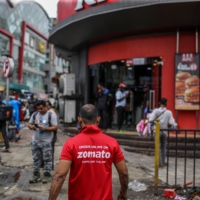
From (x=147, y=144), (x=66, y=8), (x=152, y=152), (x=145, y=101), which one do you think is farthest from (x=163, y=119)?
(x=66, y=8)

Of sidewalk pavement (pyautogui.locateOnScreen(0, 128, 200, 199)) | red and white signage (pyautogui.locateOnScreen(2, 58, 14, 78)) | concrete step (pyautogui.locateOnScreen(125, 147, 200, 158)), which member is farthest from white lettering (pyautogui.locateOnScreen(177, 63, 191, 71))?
red and white signage (pyautogui.locateOnScreen(2, 58, 14, 78))

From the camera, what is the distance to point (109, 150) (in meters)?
2.96

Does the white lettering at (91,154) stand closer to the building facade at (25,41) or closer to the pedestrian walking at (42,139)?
the pedestrian walking at (42,139)

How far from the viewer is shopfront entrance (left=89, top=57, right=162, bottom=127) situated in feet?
39.9

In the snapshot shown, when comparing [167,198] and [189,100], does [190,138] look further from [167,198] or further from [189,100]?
[167,198]

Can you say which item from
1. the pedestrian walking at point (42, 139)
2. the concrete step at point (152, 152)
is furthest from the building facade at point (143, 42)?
the pedestrian walking at point (42, 139)

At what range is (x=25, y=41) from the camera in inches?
2253

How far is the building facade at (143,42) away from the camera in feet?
34.4

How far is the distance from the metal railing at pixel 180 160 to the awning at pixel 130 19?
407 cm

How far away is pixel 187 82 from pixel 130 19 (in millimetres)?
3165

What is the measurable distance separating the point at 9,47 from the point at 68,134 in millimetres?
40284

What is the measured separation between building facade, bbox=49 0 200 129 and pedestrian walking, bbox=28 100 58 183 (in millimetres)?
5590

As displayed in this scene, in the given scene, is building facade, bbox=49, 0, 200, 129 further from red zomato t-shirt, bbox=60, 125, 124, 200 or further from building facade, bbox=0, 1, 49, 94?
building facade, bbox=0, 1, 49, 94

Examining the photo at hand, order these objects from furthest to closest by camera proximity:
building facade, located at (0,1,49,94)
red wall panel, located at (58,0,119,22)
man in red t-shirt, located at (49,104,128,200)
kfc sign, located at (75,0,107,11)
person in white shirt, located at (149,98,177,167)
Result: 1. building facade, located at (0,1,49,94)
2. red wall panel, located at (58,0,119,22)
3. kfc sign, located at (75,0,107,11)
4. person in white shirt, located at (149,98,177,167)
5. man in red t-shirt, located at (49,104,128,200)
